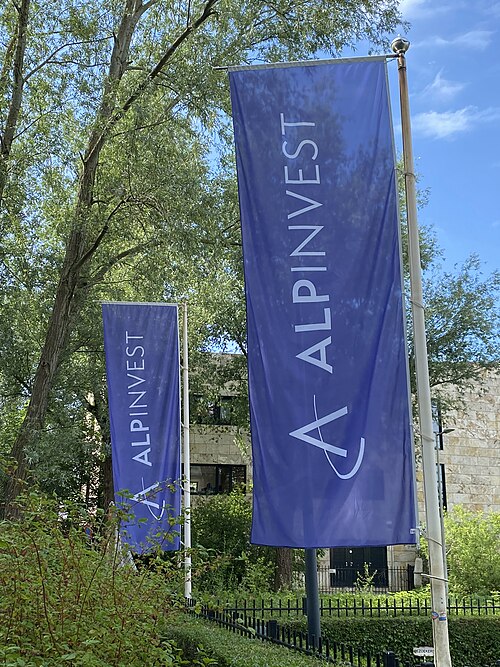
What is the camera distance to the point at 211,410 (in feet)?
102

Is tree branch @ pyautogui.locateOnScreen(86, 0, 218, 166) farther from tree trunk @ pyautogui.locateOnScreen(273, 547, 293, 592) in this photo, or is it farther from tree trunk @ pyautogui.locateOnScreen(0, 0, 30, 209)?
tree trunk @ pyautogui.locateOnScreen(273, 547, 293, 592)

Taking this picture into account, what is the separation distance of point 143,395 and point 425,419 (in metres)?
9.24

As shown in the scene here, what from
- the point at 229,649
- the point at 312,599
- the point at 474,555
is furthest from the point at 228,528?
the point at 229,649

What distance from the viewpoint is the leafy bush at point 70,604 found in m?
6.27

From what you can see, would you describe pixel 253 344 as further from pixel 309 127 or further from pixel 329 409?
pixel 309 127

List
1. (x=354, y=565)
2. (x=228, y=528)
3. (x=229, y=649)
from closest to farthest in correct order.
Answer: (x=229, y=649) → (x=228, y=528) → (x=354, y=565)

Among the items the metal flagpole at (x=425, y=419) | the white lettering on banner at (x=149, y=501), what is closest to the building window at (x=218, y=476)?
the white lettering on banner at (x=149, y=501)

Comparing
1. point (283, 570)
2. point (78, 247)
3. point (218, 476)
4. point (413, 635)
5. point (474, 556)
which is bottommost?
point (413, 635)

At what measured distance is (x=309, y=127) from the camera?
271 inches

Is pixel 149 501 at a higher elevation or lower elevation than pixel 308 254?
lower

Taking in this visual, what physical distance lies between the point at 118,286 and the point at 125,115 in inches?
234

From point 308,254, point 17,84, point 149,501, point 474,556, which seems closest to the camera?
point 308,254

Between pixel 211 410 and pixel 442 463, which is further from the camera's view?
pixel 442 463

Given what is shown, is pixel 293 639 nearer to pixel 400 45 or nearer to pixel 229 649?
pixel 229 649
